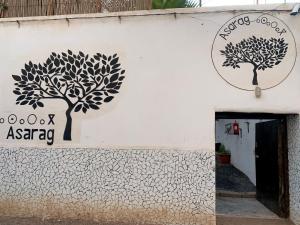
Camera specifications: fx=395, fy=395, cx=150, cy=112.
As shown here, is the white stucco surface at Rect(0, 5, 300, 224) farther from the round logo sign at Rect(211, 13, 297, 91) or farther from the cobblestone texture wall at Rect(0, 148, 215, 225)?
the round logo sign at Rect(211, 13, 297, 91)

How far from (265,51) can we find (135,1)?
9.76 ft

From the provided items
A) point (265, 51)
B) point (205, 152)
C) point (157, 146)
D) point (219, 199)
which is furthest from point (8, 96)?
point (219, 199)

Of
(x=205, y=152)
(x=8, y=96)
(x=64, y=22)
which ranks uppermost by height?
(x=64, y=22)

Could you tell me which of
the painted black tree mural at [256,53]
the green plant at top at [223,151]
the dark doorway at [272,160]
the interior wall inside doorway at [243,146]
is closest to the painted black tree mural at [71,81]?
the painted black tree mural at [256,53]

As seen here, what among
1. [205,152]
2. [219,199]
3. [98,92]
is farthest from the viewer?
[219,199]

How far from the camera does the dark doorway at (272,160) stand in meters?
8.16

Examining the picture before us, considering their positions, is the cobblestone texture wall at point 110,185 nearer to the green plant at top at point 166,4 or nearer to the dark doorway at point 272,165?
the dark doorway at point 272,165

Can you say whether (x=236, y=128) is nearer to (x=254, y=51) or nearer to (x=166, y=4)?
(x=166, y=4)

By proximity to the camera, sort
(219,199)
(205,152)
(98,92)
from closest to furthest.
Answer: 1. (205,152)
2. (98,92)
3. (219,199)

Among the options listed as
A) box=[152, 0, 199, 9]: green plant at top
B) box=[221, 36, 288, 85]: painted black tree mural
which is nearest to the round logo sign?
box=[221, 36, 288, 85]: painted black tree mural

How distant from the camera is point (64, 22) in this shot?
837cm

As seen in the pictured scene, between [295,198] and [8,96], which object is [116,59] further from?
[295,198]

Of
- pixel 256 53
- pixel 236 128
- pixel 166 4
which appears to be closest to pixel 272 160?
pixel 256 53

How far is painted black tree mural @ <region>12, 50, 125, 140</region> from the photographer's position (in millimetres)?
A: 8047
